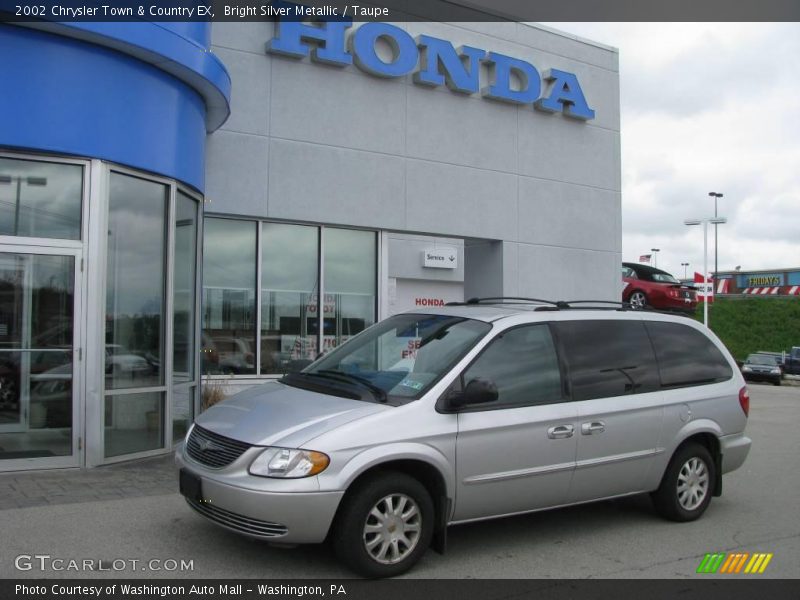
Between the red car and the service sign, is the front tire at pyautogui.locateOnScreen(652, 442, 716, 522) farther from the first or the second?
the red car

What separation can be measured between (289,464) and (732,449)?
172 inches

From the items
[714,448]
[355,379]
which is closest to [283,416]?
[355,379]

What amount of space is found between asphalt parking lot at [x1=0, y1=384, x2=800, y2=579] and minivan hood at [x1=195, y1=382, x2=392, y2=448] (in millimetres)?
891

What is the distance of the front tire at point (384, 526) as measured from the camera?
198 inches

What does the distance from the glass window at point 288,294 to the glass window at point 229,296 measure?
0.20 m

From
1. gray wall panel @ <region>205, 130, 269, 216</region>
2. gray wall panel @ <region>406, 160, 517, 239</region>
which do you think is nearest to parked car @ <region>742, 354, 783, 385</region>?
gray wall panel @ <region>406, 160, 517, 239</region>

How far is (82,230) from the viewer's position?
8234 millimetres

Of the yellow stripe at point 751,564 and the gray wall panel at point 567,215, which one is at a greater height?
the gray wall panel at point 567,215

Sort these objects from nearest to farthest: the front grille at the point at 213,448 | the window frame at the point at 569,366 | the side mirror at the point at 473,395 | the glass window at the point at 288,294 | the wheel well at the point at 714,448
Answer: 1. the front grille at the point at 213,448
2. the side mirror at the point at 473,395
3. the window frame at the point at 569,366
4. the wheel well at the point at 714,448
5. the glass window at the point at 288,294

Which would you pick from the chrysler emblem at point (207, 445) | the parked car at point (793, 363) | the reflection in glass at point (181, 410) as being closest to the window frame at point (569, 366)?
the chrysler emblem at point (207, 445)

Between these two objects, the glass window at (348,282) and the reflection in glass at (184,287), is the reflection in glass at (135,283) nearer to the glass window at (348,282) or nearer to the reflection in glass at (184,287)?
the reflection in glass at (184,287)

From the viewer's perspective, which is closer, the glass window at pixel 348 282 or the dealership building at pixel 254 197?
the dealership building at pixel 254 197
